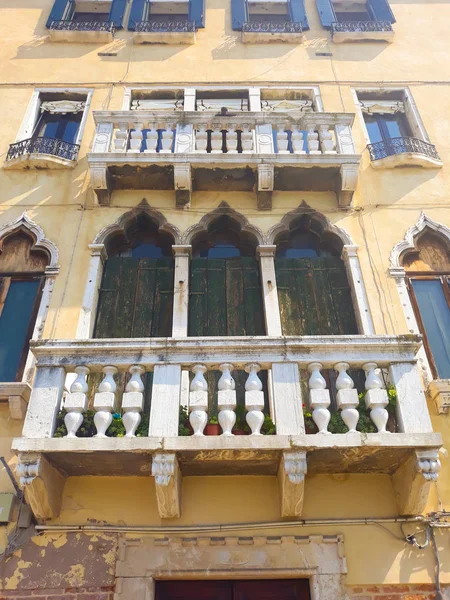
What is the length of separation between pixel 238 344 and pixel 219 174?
356 cm

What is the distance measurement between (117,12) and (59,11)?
1240 millimetres

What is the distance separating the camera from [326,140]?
8.18m

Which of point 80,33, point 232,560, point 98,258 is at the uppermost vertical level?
point 80,33

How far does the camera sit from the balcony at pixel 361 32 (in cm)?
1084

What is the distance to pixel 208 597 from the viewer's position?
5191 millimetres

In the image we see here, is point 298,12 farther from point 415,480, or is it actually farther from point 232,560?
point 232,560

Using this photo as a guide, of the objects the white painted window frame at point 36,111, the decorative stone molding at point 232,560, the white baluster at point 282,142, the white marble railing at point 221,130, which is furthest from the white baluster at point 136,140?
the decorative stone molding at point 232,560

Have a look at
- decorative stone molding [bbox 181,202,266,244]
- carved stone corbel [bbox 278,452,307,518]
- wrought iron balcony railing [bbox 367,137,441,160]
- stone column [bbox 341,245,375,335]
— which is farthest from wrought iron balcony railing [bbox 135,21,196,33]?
carved stone corbel [bbox 278,452,307,518]

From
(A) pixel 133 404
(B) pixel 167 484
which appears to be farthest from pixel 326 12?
(B) pixel 167 484

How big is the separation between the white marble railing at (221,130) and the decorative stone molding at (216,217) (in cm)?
92

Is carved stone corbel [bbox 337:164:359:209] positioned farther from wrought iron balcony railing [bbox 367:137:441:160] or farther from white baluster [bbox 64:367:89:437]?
white baluster [bbox 64:367:89:437]

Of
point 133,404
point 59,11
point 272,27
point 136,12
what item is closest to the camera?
point 133,404

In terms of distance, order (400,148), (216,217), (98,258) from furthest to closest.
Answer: (400,148) < (216,217) < (98,258)

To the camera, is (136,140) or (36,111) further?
(36,111)
